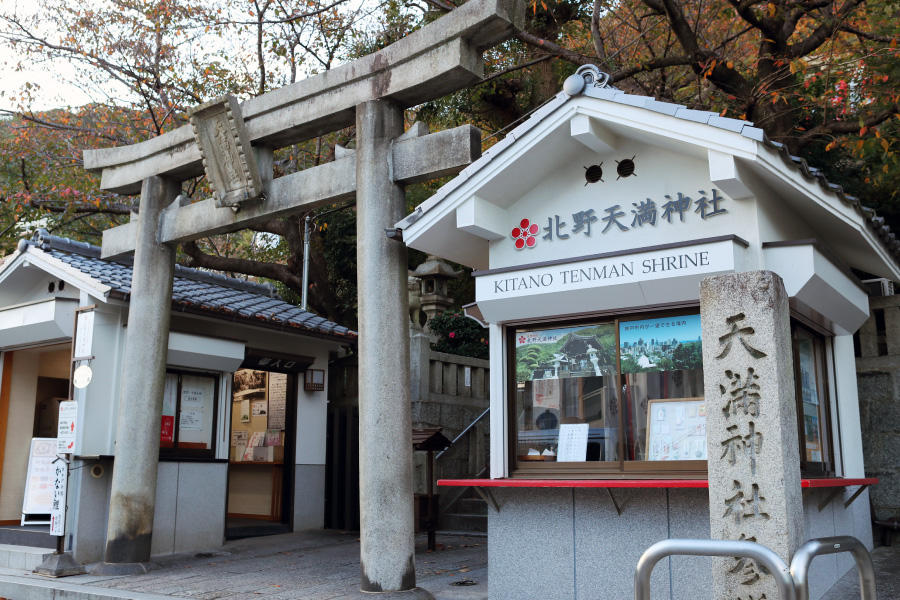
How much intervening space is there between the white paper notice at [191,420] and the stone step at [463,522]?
14.7 feet

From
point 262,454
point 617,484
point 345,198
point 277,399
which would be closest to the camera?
point 617,484

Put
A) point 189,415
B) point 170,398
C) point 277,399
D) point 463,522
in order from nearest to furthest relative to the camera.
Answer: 1. point 170,398
2. point 189,415
3. point 463,522
4. point 277,399

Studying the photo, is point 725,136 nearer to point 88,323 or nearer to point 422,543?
point 422,543

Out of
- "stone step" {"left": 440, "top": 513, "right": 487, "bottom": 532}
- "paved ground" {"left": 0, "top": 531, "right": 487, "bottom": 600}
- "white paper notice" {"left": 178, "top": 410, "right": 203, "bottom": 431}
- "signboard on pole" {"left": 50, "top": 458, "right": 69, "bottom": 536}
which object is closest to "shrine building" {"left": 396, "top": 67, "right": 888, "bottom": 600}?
"paved ground" {"left": 0, "top": 531, "right": 487, "bottom": 600}

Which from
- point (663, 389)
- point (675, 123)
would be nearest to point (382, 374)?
point (663, 389)

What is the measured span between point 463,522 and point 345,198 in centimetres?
661

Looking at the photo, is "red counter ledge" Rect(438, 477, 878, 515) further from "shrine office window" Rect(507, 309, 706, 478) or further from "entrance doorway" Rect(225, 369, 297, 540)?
"entrance doorway" Rect(225, 369, 297, 540)

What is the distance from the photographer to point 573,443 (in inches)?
308

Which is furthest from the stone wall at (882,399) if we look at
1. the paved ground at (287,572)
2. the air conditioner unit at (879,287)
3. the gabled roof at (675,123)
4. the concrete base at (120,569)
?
the concrete base at (120,569)

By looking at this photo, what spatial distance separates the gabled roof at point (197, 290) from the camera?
37.5 feet

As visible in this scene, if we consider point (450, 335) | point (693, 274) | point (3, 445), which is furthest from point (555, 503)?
point (3, 445)

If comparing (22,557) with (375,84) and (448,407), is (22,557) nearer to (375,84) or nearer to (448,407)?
(448,407)

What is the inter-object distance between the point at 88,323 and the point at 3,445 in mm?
4212

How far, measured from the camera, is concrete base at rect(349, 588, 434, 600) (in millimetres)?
7652
